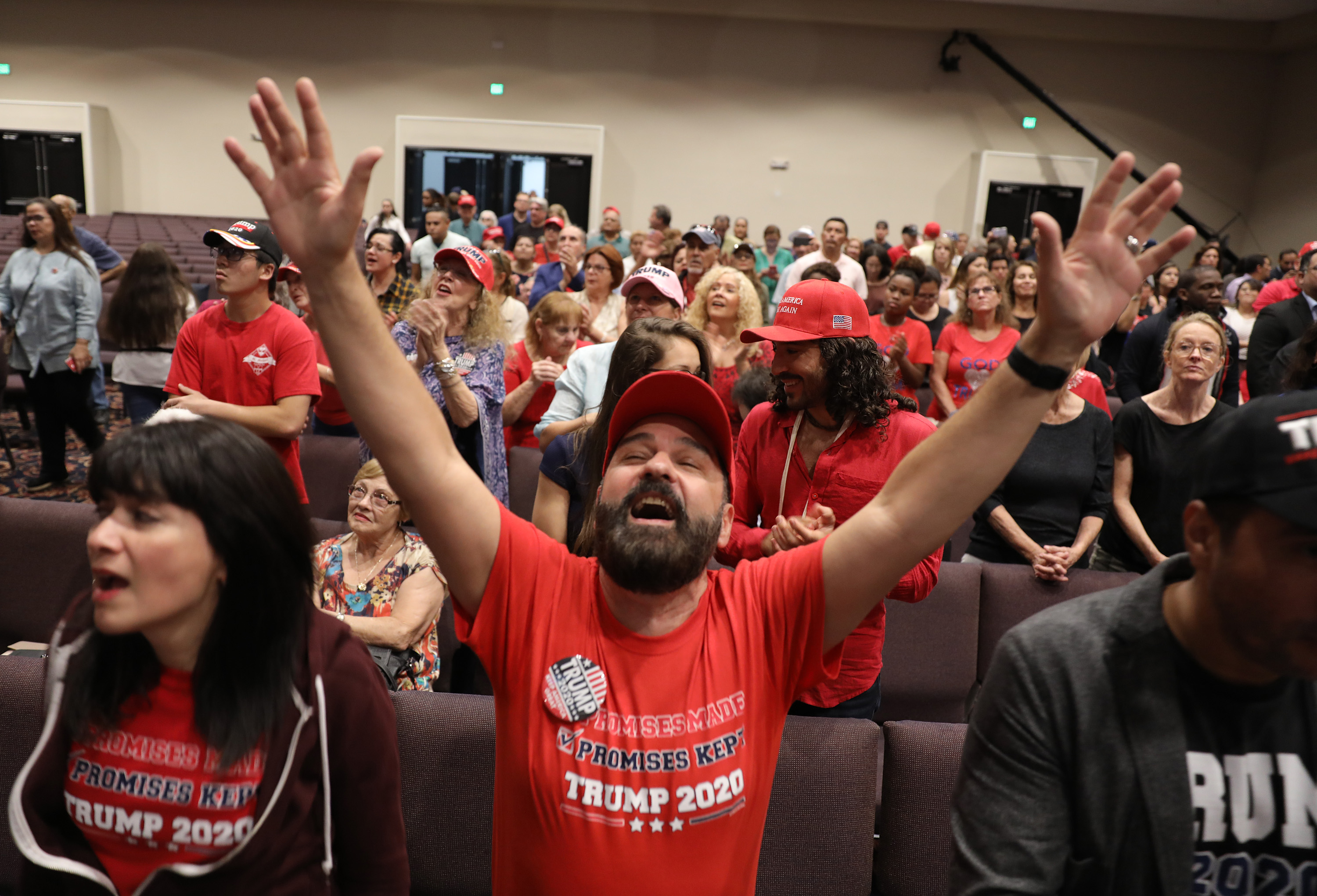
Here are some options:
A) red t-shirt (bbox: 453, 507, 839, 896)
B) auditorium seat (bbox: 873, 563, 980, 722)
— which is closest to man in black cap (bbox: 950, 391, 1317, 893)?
red t-shirt (bbox: 453, 507, 839, 896)

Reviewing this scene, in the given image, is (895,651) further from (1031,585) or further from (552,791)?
(552,791)

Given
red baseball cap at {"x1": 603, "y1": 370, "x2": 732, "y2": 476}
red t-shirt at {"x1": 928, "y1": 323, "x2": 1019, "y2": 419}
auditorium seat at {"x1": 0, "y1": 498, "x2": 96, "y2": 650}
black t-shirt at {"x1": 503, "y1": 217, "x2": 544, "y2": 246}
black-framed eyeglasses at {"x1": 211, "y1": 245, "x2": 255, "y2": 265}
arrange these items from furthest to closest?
1. black t-shirt at {"x1": 503, "y1": 217, "x2": 544, "y2": 246}
2. red t-shirt at {"x1": 928, "y1": 323, "x2": 1019, "y2": 419}
3. auditorium seat at {"x1": 0, "y1": 498, "x2": 96, "y2": 650}
4. black-framed eyeglasses at {"x1": 211, "y1": 245, "x2": 255, "y2": 265}
5. red baseball cap at {"x1": 603, "y1": 370, "x2": 732, "y2": 476}

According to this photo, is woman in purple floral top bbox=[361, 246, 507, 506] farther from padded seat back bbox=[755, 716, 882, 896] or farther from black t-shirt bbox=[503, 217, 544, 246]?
black t-shirt bbox=[503, 217, 544, 246]

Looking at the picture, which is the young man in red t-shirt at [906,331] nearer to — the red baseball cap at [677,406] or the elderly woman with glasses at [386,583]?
the elderly woman with glasses at [386,583]

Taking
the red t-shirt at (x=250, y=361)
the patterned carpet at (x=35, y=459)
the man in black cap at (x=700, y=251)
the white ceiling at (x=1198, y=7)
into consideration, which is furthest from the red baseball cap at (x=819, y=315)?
the white ceiling at (x=1198, y=7)

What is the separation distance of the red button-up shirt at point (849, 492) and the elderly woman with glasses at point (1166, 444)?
1393mm

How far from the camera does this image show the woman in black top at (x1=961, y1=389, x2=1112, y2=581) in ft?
10.3

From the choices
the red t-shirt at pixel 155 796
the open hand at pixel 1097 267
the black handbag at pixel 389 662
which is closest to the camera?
the open hand at pixel 1097 267

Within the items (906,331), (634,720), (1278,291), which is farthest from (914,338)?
(634,720)

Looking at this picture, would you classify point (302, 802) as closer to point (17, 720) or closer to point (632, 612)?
point (632, 612)

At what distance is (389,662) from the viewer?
7.54 ft

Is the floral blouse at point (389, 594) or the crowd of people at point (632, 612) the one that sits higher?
the crowd of people at point (632, 612)

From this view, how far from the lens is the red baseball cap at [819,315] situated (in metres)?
2.18

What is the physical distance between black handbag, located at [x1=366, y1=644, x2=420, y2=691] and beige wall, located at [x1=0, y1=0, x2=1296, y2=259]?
13816 mm
